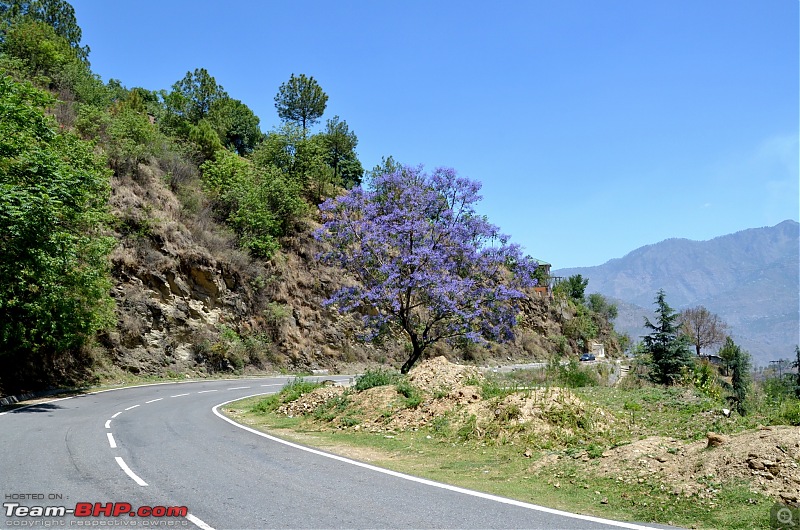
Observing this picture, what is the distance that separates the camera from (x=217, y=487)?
8188mm

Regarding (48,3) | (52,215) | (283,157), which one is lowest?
(52,215)

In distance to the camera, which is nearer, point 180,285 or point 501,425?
point 501,425

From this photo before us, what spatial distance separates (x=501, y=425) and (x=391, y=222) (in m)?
13.7

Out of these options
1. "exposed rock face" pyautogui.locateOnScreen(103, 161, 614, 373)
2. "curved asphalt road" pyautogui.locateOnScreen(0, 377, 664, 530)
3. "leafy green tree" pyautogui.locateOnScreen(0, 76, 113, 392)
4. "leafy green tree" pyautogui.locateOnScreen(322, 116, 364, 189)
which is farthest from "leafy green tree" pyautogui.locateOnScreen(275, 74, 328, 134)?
"curved asphalt road" pyautogui.locateOnScreen(0, 377, 664, 530)

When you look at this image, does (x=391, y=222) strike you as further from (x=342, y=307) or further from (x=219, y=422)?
(x=219, y=422)

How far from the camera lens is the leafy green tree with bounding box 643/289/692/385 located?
2925 centimetres

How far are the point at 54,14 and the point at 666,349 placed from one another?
2808 inches

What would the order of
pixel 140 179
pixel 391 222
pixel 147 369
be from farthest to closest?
pixel 140 179 < pixel 147 369 < pixel 391 222

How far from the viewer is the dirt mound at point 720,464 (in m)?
6.99

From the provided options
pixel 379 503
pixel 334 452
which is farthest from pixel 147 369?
pixel 379 503

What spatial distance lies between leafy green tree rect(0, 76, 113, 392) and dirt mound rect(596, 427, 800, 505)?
1786 centimetres

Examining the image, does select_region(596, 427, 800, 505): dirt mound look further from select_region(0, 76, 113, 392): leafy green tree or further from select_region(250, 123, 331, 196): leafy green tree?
select_region(250, 123, 331, 196): leafy green tree

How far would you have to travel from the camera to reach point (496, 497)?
25.2 feet

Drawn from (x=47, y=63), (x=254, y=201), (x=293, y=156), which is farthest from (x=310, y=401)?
(x=47, y=63)
